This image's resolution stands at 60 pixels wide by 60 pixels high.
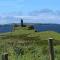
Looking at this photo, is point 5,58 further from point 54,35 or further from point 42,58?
point 54,35

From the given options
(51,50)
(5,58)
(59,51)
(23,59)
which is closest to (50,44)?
(51,50)

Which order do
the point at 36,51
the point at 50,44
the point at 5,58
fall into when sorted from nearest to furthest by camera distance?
the point at 5,58
the point at 50,44
the point at 36,51

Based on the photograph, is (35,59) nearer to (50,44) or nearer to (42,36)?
(50,44)

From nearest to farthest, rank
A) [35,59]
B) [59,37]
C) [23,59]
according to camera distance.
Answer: [23,59], [35,59], [59,37]

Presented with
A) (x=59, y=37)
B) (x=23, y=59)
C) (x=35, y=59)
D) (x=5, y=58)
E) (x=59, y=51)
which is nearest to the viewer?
(x=5, y=58)

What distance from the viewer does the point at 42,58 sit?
47.1 ft

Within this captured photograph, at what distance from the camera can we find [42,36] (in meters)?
37.2

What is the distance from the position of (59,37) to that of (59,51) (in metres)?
14.9

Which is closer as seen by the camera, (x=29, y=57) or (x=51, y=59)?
(x=51, y=59)

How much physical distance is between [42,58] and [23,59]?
3.94ft

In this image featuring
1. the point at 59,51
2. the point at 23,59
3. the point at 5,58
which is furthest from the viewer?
the point at 59,51

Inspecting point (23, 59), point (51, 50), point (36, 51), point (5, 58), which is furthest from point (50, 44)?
point (36, 51)

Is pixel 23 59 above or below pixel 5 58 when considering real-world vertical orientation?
below

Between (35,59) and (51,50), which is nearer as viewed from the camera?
(51,50)
